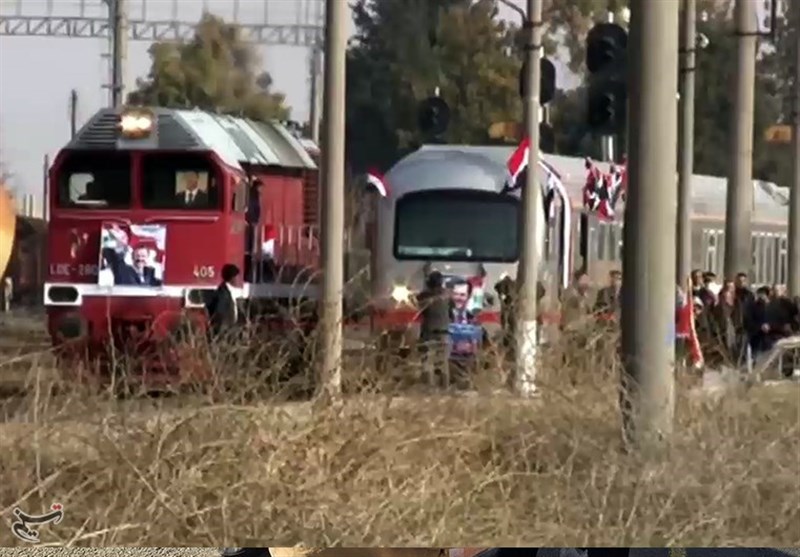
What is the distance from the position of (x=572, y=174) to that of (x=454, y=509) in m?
0.83

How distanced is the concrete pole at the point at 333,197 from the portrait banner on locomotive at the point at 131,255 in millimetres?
376

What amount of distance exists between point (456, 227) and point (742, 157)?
72cm

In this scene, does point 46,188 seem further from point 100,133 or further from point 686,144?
point 686,144

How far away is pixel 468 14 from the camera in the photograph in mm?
3303

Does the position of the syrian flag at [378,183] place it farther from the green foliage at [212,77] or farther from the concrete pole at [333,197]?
the green foliage at [212,77]

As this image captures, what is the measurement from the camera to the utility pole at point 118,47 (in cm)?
322

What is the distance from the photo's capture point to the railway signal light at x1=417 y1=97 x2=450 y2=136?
3.28 m

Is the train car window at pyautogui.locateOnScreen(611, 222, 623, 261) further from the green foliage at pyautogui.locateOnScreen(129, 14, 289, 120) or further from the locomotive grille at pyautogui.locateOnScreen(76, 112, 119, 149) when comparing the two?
the locomotive grille at pyautogui.locateOnScreen(76, 112, 119, 149)

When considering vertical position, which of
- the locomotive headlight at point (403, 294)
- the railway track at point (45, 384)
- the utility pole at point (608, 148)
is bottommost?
the railway track at point (45, 384)

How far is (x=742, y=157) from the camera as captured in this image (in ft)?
11.3

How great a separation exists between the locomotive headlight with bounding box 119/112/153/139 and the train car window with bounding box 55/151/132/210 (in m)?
0.05

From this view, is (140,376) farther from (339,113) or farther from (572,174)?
(572,174)

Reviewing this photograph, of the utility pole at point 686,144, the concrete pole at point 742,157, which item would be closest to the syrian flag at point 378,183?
the utility pole at point 686,144

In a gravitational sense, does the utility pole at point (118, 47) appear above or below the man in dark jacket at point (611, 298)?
above
